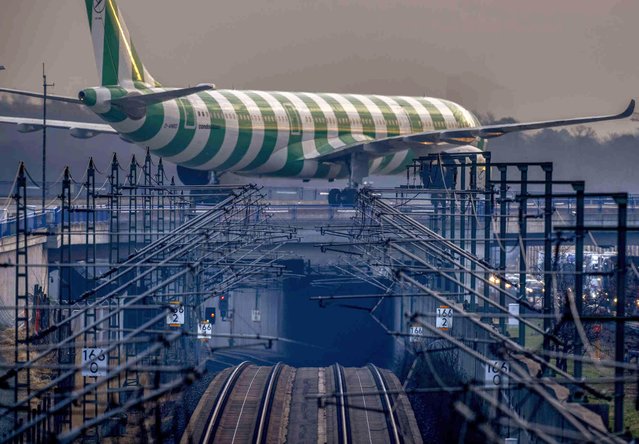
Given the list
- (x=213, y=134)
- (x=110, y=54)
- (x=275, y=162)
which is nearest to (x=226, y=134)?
(x=213, y=134)

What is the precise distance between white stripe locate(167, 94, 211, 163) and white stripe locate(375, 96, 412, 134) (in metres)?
12.8

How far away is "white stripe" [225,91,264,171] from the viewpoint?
48906mm

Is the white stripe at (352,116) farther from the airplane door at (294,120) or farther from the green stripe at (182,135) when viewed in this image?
the green stripe at (182,135)

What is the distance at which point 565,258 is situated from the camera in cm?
6209

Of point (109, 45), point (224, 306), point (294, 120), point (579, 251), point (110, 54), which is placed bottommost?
point (224, 306)

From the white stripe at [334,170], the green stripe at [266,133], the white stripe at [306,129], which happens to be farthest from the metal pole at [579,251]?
the white stripe at [334,170]

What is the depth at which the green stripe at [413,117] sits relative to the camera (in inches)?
2196

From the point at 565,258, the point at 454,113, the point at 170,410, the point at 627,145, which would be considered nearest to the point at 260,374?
the point at 170,410

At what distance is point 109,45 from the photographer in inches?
1676

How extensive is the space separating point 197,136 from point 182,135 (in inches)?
43.7

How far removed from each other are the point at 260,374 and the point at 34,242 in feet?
32.0

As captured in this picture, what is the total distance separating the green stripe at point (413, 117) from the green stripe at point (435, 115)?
0.86 metres

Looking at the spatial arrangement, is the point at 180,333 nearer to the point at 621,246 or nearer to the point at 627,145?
the point at 621,246

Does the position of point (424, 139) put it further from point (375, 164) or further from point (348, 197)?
point (375, 164)
